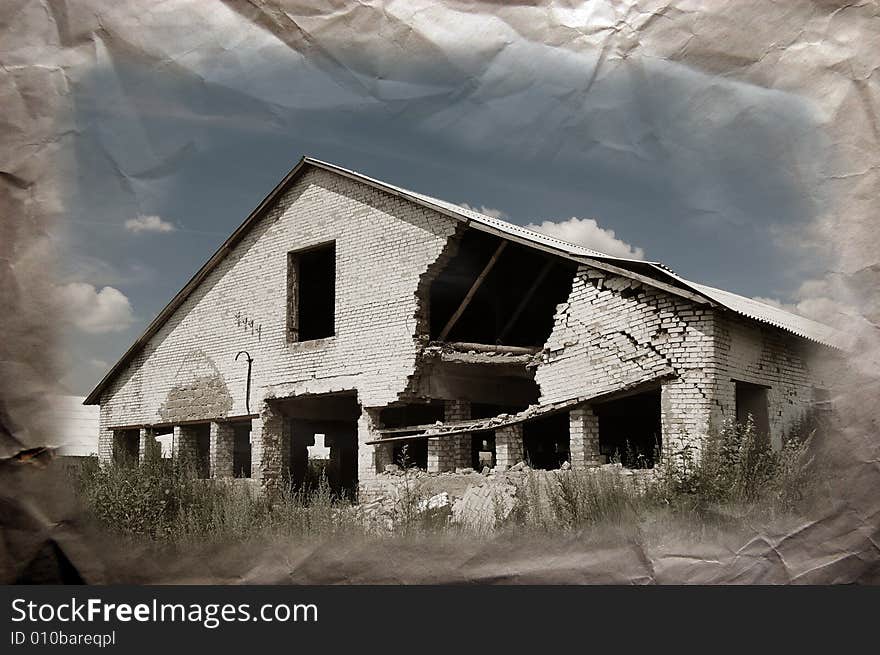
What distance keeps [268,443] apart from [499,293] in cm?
264

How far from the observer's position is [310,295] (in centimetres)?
820

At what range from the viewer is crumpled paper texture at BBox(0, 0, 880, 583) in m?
3.82

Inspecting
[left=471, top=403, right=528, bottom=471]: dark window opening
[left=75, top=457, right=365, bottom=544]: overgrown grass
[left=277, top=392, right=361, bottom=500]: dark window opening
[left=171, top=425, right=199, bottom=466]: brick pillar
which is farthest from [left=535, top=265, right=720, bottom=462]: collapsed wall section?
[left=171, top=425, right=199, bottom=466]: brick pillar

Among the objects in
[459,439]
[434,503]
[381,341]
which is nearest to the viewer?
[434,503]

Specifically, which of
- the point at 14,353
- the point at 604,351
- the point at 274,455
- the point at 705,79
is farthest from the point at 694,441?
the point at 274,455

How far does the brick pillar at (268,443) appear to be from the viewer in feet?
26.3

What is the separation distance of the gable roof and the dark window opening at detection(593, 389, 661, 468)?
132 centimetres

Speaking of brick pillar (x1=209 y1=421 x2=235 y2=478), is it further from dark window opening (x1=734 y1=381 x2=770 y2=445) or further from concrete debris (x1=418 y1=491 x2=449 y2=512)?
dark window opening (x1=734 y1=381 x2=770 y2=445)

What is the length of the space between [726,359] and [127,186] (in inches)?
145

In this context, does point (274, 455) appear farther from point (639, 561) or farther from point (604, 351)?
point (639, 561)

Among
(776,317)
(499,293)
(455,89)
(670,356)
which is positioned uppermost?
(455,89)

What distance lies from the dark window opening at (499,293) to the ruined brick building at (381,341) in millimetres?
19

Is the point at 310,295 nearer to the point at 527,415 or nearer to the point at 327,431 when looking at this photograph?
the point at 327,431

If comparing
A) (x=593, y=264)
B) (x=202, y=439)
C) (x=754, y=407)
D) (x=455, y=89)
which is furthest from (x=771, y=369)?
(x=202, y=439)
